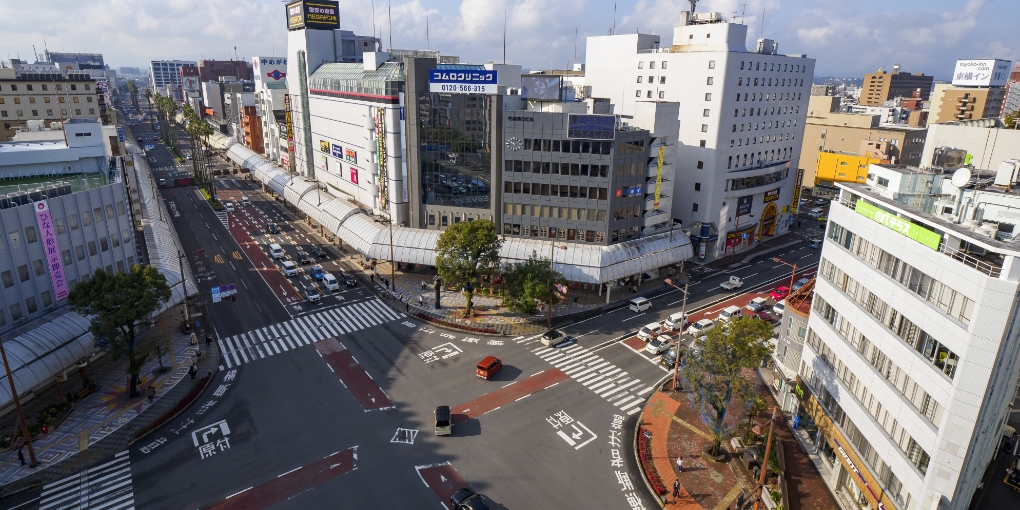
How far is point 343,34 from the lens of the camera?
370 ft

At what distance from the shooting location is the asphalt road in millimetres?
38531

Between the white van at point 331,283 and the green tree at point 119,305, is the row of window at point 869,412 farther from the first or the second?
the white van at point 331,283

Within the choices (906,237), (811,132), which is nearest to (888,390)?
(906,237)

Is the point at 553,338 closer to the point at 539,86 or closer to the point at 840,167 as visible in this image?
the point at 539,86

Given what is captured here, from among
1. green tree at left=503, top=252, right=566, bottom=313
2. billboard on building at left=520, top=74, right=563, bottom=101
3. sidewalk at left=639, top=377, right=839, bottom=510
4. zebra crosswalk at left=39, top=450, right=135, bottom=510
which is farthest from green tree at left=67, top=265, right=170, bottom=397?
billboard on building at left=520, top=74, right=563, bottom=101

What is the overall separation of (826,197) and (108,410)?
145m

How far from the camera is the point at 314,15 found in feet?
348

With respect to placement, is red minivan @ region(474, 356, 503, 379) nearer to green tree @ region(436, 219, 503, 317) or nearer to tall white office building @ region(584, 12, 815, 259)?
green tree @ region(436, 219, 503, 317)

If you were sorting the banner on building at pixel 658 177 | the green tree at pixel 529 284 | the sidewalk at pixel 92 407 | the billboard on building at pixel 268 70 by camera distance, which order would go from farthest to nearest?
the billboard on building at pixel 268 70 < the banner on building at pixel 658 177 < the green tree at pixel 529 284 < the sidewalk at pixel 92 407

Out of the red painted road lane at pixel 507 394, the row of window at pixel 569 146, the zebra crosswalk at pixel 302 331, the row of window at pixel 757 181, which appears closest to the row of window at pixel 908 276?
the red painted road lane at pixel 507 394

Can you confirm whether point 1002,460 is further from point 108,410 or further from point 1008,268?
point 108,410

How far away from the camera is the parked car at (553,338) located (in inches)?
2366

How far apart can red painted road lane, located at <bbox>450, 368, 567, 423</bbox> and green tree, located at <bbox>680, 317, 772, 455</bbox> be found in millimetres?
14749

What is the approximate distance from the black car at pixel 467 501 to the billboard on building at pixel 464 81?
5156 cm
